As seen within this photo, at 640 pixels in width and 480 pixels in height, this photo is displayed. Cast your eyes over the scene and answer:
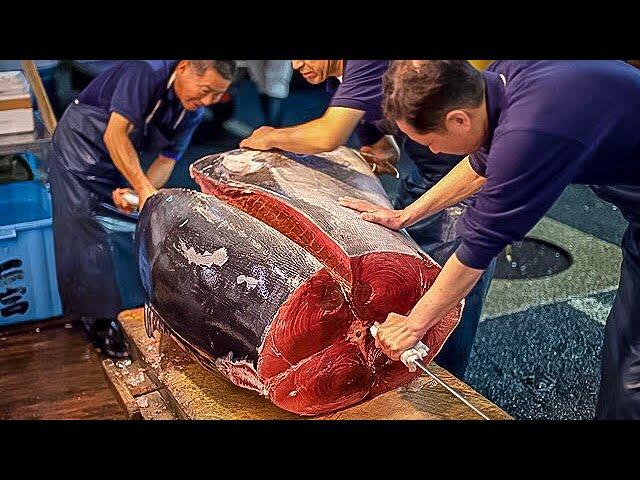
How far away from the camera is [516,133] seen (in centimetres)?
159

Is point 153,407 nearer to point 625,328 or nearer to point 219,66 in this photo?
point 219,66

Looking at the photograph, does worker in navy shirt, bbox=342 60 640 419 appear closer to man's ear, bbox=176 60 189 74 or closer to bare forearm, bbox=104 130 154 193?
man's ear, bbox=176 60 189 74

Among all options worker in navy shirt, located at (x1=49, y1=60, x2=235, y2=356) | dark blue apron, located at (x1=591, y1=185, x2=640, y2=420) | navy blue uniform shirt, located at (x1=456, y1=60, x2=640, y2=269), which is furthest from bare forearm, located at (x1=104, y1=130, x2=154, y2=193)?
dark blue apron, located at (x1=591, y1=185, x2=640, y2=420)

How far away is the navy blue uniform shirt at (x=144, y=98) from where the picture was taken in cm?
207

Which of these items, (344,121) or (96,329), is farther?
Result: (96,329)

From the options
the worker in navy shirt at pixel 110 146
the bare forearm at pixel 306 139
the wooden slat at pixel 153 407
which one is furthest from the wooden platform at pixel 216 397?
the bare forearm at pixel 306 139

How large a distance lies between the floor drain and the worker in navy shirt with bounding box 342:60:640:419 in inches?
34.7

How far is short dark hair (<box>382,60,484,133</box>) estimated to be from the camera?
1.66 meters

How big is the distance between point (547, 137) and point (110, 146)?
1.21 meters

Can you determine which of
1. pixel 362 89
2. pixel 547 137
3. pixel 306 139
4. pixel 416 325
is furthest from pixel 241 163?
pixel 547 137
